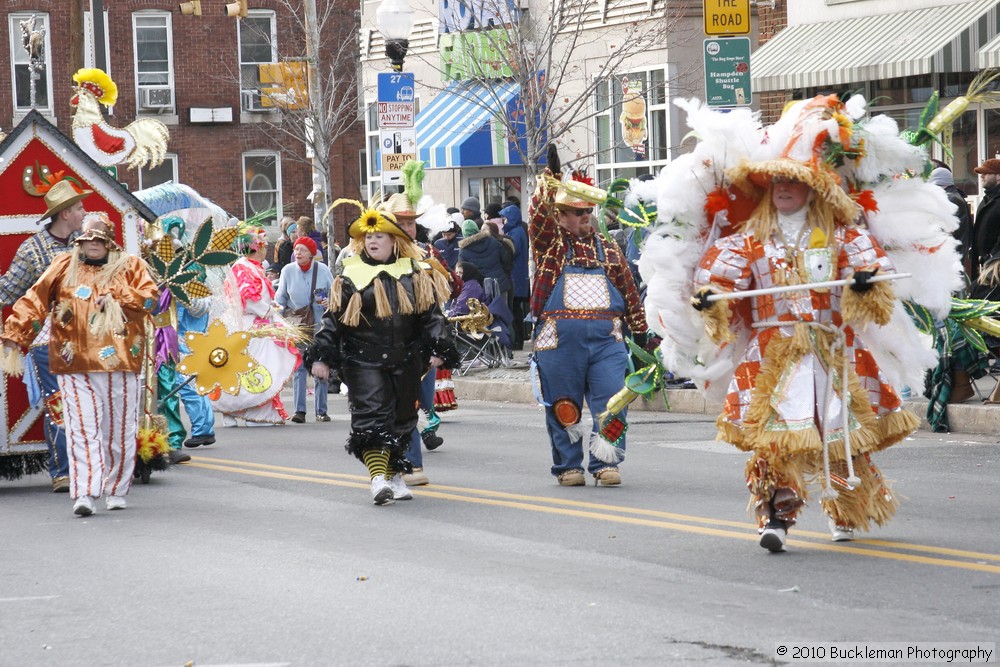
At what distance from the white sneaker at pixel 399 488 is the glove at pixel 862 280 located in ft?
12.4

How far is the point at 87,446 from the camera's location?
1017 cm

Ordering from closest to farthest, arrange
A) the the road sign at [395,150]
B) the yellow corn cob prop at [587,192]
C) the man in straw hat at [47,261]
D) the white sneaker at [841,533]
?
1. the white sneaker at [841,533]
2. the yellow corn cob prop at [587,192]
3. the man in straw hat at [47,261]
4. the the road sign at [395,150]

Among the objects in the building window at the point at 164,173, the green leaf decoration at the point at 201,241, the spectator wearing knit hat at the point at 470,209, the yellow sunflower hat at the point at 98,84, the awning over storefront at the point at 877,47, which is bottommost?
the green leaf decoration at the point at 201,241

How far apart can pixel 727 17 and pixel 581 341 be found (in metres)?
5.72

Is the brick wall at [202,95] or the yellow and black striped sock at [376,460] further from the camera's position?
the brick wall at [202,95]

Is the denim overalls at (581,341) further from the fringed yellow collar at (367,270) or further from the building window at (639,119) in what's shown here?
the building window at (639,119)

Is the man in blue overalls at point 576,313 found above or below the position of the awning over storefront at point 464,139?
below

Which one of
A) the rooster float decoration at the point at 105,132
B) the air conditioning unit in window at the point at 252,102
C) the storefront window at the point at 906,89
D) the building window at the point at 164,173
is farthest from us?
the building window at the point at 164,173

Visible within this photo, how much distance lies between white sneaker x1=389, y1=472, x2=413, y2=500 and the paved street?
4.6 inches

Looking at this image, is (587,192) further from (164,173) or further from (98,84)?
(164,173)

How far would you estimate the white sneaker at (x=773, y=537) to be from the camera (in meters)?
7.84

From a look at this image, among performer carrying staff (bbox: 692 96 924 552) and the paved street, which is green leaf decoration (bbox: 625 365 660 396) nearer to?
the paved street

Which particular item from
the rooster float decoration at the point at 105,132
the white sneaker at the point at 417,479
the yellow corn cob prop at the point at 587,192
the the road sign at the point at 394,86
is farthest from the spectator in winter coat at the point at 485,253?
the yellow corn cob prop at the point at 587,192

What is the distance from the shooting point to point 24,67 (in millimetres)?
40938
